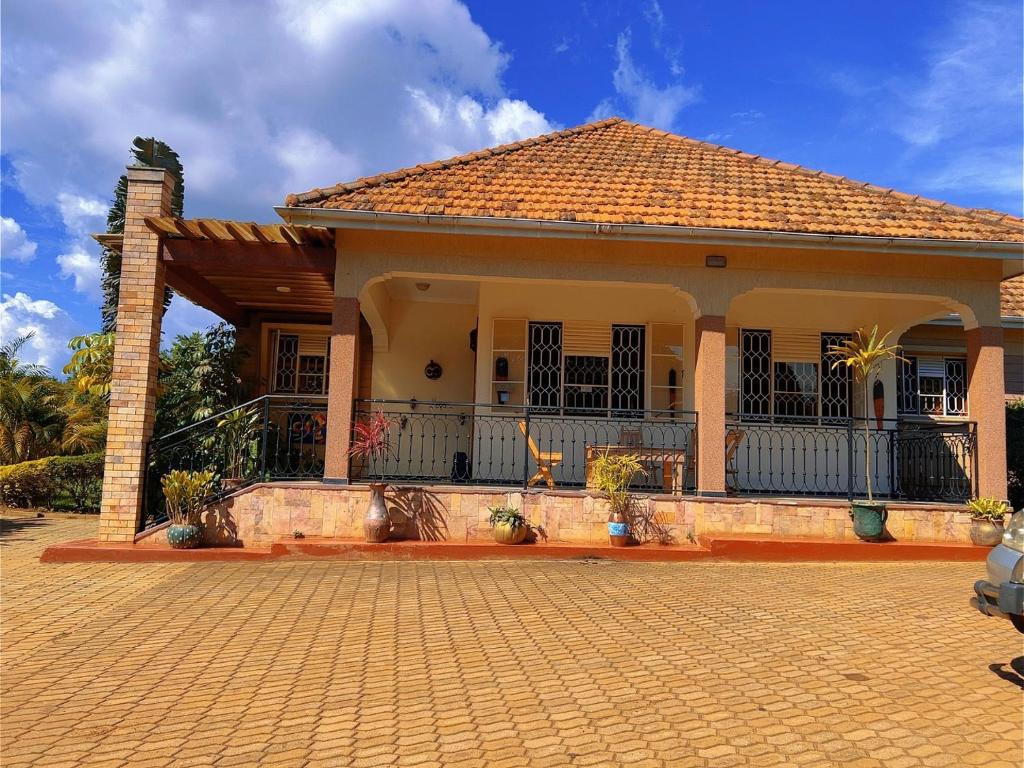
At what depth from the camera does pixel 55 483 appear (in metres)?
12.4

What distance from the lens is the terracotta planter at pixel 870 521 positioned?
793cm

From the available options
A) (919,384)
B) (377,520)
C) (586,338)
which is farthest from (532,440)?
(919,384)

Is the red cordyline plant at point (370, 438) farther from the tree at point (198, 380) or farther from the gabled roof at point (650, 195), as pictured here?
the tree at point (198, 380)

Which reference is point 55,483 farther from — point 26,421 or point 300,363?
point 300,363

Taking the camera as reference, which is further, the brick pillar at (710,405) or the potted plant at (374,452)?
the brick pillar at (710,405)

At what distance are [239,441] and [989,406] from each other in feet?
31.4

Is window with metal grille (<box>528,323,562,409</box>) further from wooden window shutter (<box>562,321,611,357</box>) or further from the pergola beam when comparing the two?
the pergola beam

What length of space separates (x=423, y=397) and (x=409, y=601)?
6.05 m

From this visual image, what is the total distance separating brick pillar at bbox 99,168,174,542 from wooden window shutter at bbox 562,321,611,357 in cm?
560

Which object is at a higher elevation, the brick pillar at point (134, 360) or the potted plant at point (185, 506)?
the brick pillar at point (134, 360)

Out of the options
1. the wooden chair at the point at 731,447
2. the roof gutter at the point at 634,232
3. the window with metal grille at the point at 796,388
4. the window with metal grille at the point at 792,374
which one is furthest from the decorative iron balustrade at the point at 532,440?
the roof gutter at the point at 634,232

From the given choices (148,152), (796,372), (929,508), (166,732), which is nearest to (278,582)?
(166,732)

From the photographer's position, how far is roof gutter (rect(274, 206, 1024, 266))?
26.1 ft

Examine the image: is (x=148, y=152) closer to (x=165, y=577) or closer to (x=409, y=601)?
(x=165, y=577)
